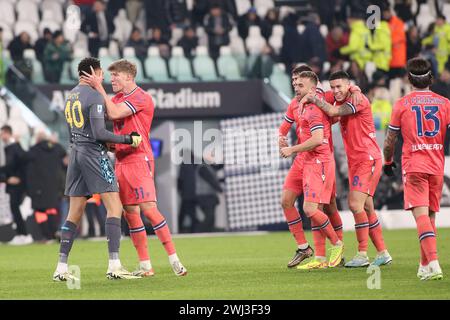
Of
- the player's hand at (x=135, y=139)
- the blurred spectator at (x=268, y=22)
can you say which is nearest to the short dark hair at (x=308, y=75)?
the player's hand at (x=135, y=139)

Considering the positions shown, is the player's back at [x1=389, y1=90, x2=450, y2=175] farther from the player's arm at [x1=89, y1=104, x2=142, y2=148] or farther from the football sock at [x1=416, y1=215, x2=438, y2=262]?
the player's arm at [x1=89, y1=104, x2=142, y2=148]

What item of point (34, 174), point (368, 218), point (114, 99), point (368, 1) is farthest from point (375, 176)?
point (368, 1)

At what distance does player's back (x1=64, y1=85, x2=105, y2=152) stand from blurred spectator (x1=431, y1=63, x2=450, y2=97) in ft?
40.9

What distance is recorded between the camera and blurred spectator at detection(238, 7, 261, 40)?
84.7ft

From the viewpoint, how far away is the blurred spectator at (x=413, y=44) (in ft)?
81.1

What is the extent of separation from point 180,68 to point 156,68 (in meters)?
0.51

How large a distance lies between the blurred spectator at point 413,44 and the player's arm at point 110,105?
14.2 metres

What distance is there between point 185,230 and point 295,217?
32.9 ft

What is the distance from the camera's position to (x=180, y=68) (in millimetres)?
23047

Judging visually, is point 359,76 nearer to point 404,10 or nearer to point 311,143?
point 404,10

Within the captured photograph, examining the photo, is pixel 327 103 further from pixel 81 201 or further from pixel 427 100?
pixel 81 201

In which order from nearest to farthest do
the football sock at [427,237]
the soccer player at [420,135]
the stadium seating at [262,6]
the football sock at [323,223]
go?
1. the football sock at [427,237]
2. the soccer player at [420,135]
3. the football sock at [323,223]
4. the stadium seating at [262,6]

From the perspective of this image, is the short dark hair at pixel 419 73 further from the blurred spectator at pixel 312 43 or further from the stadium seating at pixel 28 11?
the stadium seating at pixel 28 11

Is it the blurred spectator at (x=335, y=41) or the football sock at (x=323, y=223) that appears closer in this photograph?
the football sock at (x=323, y=223)
